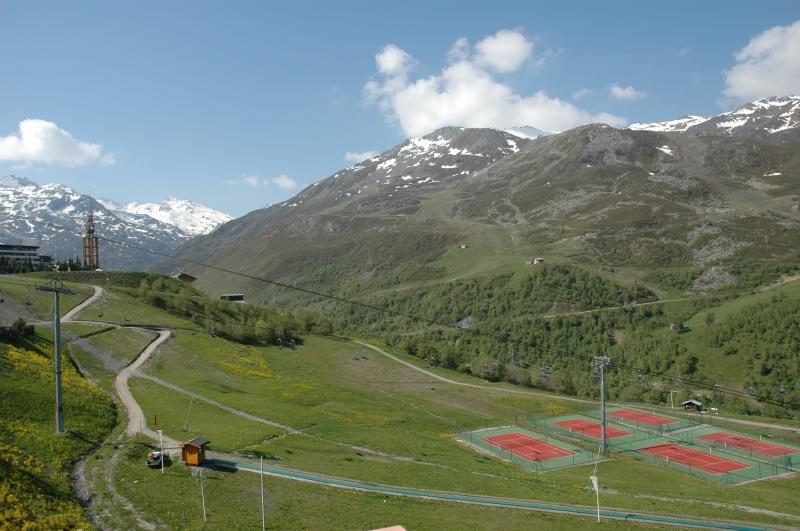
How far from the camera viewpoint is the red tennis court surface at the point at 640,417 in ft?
300

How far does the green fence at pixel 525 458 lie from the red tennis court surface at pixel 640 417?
1078 inches

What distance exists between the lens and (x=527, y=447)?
6844cm

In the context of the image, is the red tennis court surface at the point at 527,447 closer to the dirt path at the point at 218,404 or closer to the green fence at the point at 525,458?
the green fence at the point at 525,458

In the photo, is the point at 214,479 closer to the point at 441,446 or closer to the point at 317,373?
the point at 441,446

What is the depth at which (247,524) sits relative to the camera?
28234mm

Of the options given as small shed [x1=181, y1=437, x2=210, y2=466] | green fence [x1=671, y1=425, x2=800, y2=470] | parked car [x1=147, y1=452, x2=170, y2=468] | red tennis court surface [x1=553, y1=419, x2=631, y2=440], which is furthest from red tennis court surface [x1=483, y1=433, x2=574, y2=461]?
parked car [x1=147, y1=452, x2=170, y2=468]

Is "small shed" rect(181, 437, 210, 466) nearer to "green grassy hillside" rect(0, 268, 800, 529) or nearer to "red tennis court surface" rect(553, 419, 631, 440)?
"green grassy hillside" rect(0, 268, 800, 529)

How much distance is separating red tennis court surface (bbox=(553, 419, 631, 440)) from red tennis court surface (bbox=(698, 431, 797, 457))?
13.1 metres

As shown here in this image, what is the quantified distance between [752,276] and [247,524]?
219764 mm

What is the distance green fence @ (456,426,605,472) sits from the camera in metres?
60.2

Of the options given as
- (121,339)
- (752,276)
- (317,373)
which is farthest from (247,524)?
(752,276)

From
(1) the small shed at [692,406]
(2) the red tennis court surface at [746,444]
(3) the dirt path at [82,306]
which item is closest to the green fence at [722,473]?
(2) the red tennis court surface at [746,444]

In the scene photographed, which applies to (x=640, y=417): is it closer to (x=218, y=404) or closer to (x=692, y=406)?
(x=692, y=406)

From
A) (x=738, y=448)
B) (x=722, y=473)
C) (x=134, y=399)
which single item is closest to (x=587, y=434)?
(x=722, y=473)
